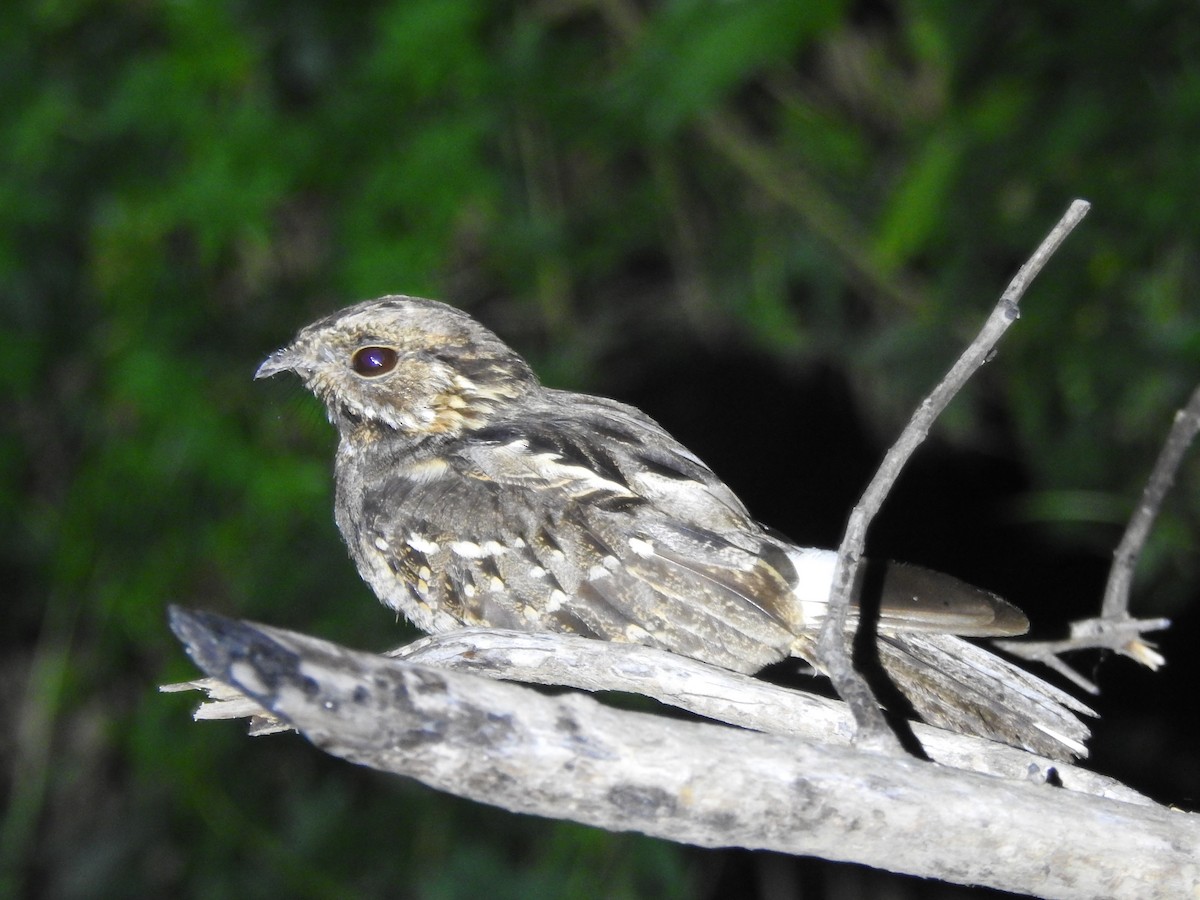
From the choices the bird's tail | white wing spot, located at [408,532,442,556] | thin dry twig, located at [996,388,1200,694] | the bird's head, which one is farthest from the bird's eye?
thin dry twig, located at [996,388,1200,694]

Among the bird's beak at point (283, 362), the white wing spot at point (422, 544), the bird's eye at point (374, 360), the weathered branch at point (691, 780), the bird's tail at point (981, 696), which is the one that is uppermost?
the bird's eye at point (374, 360)

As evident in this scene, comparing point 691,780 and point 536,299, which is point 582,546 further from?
point 536,299

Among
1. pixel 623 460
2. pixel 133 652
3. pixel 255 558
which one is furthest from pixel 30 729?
pixel 623 460

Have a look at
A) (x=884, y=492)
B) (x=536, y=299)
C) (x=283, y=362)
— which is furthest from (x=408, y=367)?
(x=536, y=299)

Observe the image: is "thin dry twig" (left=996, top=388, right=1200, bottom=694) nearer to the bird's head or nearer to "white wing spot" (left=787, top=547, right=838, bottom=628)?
"white wing spot" (left=787, top=547, right=838, bottom=628)

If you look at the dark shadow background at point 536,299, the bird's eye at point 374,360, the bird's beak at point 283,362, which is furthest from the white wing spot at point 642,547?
the dark shadow background at point 536,299

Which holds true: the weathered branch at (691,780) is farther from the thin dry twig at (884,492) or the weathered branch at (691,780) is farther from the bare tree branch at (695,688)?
the bare tree branch at (695,688)
